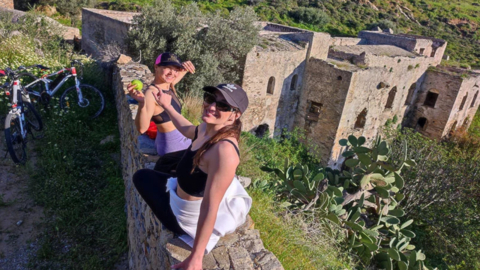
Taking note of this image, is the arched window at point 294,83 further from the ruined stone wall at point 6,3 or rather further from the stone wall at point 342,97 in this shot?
the ruined stone wall at point 6,3

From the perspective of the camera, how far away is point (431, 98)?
58.4 feet

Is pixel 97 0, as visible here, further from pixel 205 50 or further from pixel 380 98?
pixel 380 98

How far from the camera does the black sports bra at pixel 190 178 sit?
79.4 inches

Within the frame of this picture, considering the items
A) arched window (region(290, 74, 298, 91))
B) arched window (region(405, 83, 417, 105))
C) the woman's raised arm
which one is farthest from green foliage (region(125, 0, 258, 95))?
arched window (region(405, 83, 417, 105))

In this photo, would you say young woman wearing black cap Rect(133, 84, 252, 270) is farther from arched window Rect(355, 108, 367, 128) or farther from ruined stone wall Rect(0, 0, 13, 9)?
ruined stone wall Rect(0, 0, 13, 9)

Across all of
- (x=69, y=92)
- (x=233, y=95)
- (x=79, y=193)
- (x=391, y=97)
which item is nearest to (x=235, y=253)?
(x=233, y=95)

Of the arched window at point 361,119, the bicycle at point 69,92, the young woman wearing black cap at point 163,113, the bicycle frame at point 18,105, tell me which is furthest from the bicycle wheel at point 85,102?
the arched window at point 361,119

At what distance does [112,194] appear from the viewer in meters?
4.40

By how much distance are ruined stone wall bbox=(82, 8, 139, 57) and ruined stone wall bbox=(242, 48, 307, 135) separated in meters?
4.46

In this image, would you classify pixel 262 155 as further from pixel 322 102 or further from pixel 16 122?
pixel 322 102

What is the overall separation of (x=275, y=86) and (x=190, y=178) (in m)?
10.7

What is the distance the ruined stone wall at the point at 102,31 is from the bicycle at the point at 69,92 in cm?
476

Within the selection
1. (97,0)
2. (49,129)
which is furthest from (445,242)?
(97,0)

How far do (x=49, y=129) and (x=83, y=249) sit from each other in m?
2.65
